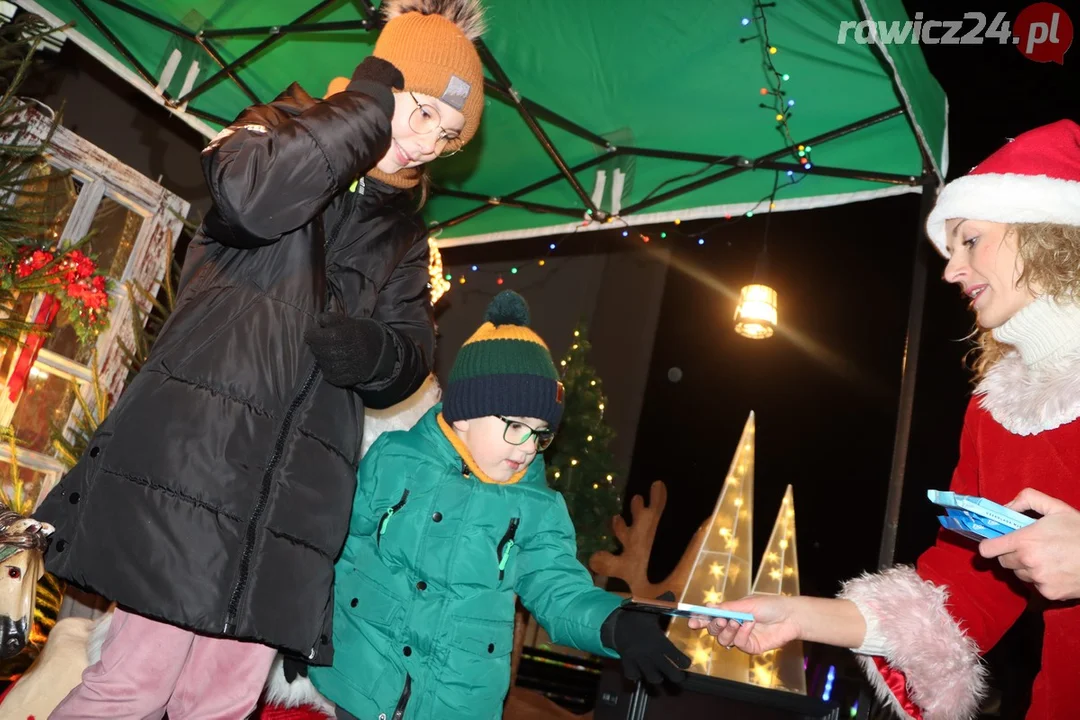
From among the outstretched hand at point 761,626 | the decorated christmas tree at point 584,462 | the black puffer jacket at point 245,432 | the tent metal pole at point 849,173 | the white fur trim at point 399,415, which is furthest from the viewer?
the decorated christmas tree at point 584,462

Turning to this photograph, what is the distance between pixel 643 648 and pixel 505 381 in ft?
2.89

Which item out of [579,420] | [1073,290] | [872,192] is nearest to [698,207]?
[872,192]

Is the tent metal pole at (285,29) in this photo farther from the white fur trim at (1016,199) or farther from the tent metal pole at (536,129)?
the white fur trim at (1016,199)

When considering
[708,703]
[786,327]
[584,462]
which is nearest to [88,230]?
[708,703]

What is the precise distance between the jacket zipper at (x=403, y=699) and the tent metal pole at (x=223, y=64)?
2949mm

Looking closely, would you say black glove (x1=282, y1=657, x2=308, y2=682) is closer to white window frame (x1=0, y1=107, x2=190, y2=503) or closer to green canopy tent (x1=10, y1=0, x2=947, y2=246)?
white window frame (x1=0, y1=107, x2=190, y2=503)

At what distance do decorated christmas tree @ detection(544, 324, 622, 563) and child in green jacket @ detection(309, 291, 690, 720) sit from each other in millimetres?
4021

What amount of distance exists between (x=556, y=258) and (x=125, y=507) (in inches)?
284

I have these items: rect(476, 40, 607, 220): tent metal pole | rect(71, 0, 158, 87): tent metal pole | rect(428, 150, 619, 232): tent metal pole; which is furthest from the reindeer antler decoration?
rect(71, 0, 158, 87): tent metal pole

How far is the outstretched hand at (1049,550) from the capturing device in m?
1.45

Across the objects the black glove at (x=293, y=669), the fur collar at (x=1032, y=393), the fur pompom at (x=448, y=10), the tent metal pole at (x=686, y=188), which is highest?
the tent metal pole at (x=686, y=188)

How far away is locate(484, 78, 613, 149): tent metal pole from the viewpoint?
3.81 meters

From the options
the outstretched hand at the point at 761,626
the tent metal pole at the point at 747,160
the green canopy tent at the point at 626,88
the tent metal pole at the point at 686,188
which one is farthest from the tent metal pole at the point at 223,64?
the outstretched hand at the point at 761,626

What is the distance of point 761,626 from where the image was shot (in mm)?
1896
